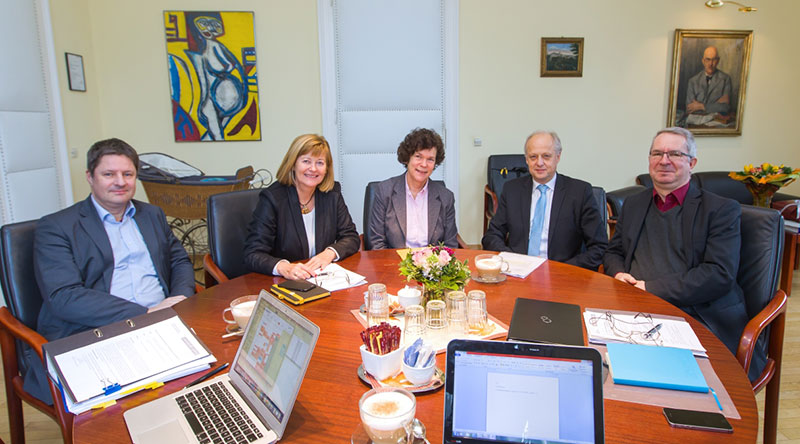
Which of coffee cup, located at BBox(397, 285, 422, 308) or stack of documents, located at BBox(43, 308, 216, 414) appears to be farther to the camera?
coffee cup, located at BBox(397, 285, 422, 308)

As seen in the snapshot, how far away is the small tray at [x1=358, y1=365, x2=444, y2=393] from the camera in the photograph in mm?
1106

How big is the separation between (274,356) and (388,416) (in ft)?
0.92

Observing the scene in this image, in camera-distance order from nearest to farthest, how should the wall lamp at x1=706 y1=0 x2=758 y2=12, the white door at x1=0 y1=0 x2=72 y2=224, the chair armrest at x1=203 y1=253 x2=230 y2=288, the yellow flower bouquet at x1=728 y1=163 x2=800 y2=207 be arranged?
1. the chair armrest at x1=203 y1=253 x2=230 y2=288
2. the yellow flower bouquet at x1=728 y1=163 x2=800 y2=207
3. the white door at x1=0 y1=0 x2=72 y2=224
4. the wall lamp at x1=706 y1=0 x2=758 y2=12

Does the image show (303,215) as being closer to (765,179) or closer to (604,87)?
(765,179)

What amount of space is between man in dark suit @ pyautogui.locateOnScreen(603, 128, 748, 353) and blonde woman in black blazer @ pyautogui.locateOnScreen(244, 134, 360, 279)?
129cm

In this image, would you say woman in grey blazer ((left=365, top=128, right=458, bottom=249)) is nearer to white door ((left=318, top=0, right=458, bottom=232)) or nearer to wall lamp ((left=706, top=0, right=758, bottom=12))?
white door ((left=318, top=0, right=458, bottom=232))

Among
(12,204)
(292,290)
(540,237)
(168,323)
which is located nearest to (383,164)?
(540,237)

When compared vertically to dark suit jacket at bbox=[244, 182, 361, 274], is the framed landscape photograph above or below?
above

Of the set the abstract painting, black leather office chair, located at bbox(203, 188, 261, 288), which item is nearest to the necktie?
black leather office chair, located at bbox(203, 188, 261, 288)

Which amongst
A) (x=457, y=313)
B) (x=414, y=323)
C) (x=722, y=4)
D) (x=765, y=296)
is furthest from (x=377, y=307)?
(x=722, y=4)

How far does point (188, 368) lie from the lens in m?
1.22

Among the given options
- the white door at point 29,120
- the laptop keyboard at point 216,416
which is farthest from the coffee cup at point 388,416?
the white door at point 29,120

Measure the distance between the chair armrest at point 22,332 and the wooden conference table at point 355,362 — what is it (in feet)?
1.28

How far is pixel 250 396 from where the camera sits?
1.06 m
